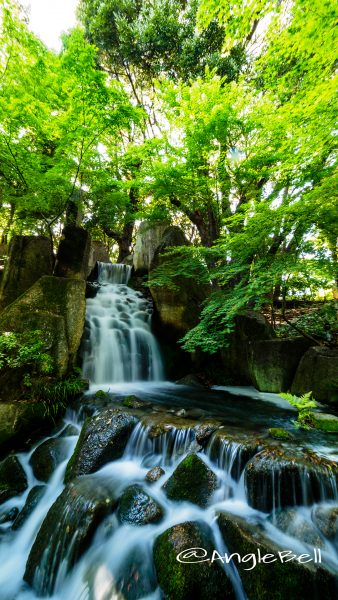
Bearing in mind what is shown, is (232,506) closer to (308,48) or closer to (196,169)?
(308,48)

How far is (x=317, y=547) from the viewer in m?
2.38

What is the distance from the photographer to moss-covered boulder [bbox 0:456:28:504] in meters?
4.04

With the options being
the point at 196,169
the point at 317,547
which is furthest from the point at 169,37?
the point at 317,547

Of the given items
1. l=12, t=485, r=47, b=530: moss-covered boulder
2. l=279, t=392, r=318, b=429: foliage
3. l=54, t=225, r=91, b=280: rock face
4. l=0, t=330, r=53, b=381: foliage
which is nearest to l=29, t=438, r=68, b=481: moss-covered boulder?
l=12, t=485, r=47, b=530: moss-covered boulder

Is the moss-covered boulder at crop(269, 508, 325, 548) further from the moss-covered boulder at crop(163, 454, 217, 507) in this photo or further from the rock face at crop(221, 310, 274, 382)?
the rock face at crop(221, 310, 274, 382)

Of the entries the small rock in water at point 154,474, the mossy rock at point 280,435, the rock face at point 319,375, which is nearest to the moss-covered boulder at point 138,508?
the small rock in water at point 154,474

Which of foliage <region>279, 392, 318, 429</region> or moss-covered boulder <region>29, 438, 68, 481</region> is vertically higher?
foliage <region>279, 392, 318, 429</region>

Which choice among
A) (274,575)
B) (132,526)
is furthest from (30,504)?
(274,575)

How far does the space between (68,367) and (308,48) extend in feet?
24.2

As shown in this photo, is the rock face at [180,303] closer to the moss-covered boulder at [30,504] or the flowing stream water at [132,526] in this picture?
the flowing stream water at [132,526]

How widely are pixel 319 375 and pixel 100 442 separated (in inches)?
187

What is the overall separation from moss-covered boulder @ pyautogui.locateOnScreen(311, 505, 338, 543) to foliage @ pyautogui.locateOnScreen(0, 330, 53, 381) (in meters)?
4.95

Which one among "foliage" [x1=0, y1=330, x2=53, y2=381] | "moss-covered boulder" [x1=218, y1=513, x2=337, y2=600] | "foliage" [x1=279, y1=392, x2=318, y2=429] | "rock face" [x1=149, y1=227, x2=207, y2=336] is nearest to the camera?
"moss-covered boulder" [x1=218, y1=513, x2=337, y2=600]

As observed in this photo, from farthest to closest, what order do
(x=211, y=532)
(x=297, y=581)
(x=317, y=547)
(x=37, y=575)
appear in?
1. (x=37, y=575)
2. (x=211, y=532)
3. (x=317, y=547)
4. (x=297, y=581)
